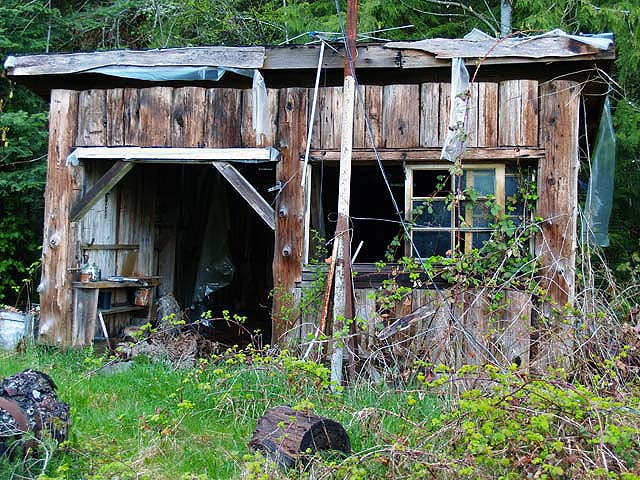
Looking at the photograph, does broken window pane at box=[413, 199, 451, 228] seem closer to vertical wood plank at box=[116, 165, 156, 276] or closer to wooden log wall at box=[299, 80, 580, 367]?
wooden log wall at box=[299, 80, 580, 367]

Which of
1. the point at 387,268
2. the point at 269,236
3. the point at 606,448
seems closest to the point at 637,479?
the point at 606,448

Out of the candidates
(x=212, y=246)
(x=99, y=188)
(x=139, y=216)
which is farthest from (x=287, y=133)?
(x=212, y=246)

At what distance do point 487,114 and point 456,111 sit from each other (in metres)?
0.36

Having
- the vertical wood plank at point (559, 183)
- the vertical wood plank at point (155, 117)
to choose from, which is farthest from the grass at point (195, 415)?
the vertical wood plank at point (155, 117)

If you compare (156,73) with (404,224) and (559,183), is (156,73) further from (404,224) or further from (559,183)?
(559,183)

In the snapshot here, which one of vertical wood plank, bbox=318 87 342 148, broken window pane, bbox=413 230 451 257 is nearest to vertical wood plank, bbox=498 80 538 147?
broken window pane, bbox=413 230 451 257

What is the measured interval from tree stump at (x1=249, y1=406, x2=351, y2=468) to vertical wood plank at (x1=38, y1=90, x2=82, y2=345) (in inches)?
171

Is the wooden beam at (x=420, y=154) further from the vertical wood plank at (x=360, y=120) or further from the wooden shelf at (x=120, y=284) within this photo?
the wooden shelf at (x=120, y=284)

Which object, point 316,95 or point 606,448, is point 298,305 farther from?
point 606,448

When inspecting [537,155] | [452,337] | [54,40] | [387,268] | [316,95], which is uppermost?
[54,40]

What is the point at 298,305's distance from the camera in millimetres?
7883

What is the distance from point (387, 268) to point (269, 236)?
5.80 meters

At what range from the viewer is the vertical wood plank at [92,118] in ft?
27.7

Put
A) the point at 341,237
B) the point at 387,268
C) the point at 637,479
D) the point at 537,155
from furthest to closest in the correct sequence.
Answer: the point at 387,268 < the point at 537,155 < the point at 341,237 < the point at 637,479
